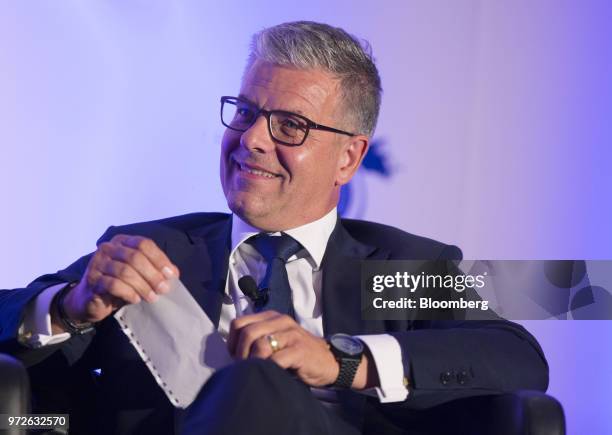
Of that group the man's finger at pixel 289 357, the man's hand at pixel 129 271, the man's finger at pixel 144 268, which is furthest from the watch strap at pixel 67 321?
the man's finger at pixel 289 357

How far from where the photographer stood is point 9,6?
2820 millimetres

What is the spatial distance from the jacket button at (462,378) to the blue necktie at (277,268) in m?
0.46

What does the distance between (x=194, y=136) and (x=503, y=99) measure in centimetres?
107

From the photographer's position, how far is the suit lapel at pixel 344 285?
2.19 m

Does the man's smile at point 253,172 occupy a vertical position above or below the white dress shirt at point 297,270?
above

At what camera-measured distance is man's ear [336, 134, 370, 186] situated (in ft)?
8.01

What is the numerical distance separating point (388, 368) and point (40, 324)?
0.77 meters

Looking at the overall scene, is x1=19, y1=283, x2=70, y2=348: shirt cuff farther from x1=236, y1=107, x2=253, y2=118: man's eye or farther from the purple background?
the purple background

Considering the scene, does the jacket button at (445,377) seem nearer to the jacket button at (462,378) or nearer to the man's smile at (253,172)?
the jacket button at (462,378)

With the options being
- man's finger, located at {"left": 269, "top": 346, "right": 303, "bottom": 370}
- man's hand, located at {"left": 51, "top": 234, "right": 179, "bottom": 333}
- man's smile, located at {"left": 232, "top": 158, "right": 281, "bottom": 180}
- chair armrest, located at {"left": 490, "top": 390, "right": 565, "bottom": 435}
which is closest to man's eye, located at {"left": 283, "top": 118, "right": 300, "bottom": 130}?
man's smile, located at {"left": 232, "top": 158, "right": 281, "bottom": 180}

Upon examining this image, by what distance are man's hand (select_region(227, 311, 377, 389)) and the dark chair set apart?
0.33 meters

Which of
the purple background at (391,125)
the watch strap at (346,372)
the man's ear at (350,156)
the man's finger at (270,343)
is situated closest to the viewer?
the man's finger at (270,343)

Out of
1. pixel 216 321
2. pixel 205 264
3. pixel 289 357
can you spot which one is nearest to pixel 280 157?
pixel 205 264

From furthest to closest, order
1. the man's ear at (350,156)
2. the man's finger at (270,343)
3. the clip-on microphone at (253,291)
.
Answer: the man's ear at (350,156)
the clip-on microphone at (253,291)
the man's finger at (270,343)
